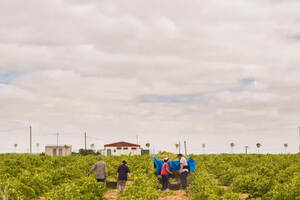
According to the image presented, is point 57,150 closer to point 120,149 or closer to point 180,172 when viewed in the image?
point 120,149

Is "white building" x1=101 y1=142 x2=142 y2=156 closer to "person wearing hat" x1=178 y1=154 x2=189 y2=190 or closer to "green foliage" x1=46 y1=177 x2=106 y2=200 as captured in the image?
"person wearing hat" x1=178 y1=154 x2=189 y2=190

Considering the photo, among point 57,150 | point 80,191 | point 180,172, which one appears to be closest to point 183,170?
point 180,172

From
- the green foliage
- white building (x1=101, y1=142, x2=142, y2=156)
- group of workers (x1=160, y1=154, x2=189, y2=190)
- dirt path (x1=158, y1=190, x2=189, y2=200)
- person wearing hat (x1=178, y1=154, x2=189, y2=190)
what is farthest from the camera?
white building (x1=101, y1=142, x2=142, y2=156)

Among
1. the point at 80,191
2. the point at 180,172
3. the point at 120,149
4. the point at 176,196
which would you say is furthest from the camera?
the point at 120,149

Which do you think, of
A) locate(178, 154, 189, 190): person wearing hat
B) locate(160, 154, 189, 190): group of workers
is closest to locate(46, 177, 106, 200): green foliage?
locate(160, 154, 189, 190): group of workers

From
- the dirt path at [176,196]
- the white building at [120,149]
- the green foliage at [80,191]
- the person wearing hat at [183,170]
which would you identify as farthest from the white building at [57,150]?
the green foliage at [80,191]

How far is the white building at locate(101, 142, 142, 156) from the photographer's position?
78.1 m

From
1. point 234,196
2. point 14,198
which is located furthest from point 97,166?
point 234,196

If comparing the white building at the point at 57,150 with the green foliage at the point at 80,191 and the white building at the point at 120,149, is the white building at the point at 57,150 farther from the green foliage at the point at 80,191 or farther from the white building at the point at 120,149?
the green foliage at the point at 80,191

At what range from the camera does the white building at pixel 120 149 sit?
7811cm

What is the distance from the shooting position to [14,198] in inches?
559

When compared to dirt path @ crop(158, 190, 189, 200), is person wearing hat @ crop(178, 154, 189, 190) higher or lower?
higher

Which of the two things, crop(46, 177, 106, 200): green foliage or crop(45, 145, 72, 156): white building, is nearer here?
crop(46, 177, 106, 200): green foliage

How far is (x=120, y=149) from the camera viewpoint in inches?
3113
